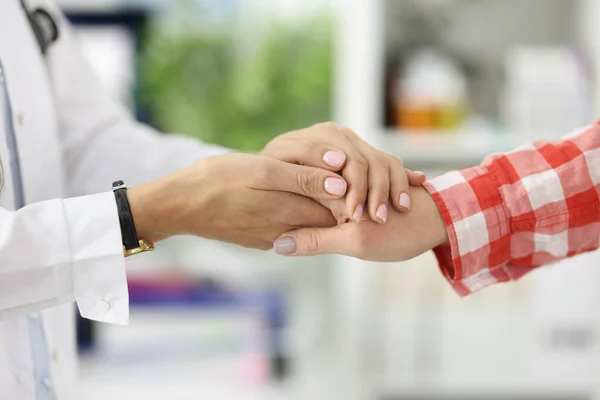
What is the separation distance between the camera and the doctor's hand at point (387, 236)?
3.49ft

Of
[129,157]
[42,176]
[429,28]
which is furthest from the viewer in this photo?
[429,28]

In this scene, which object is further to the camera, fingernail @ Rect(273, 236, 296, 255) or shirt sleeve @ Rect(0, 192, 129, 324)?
fingernail @ Rect(273, 236, 296, 255)

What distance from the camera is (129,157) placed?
4.27 feet

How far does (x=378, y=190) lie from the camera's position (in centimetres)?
105

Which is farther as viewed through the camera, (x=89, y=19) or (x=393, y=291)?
(x=89, y=19)

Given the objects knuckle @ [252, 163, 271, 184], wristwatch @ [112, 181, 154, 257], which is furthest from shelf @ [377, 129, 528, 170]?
wristwatch @ [112, 181, 154, 257]

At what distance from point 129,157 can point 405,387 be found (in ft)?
4.87

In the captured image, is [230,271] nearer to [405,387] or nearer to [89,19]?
[405,387]

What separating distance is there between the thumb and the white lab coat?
0.24 meters

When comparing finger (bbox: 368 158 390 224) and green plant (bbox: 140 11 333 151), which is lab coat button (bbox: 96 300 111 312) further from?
green plant (bbox: 140 11 333 151)

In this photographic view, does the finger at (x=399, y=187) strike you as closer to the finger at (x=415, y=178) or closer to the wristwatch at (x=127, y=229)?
the finger at (x=415, y=178)

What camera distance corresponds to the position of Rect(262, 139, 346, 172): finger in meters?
1.07

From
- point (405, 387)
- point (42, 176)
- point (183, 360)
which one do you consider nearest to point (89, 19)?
point (183, 360)

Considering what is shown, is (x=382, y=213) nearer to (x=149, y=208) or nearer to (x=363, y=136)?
(x=149, y=208)
